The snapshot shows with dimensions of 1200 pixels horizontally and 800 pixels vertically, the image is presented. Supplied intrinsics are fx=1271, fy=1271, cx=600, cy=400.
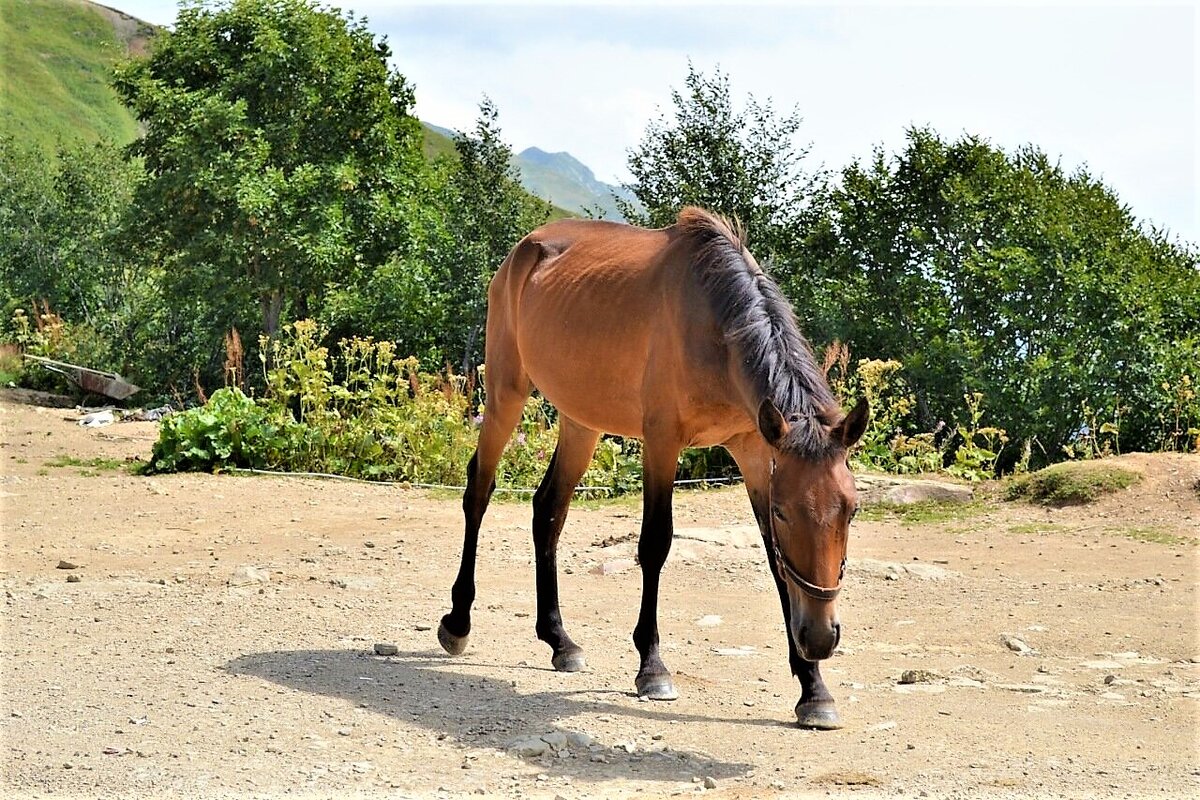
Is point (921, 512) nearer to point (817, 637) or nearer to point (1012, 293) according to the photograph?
point (1012, 293)

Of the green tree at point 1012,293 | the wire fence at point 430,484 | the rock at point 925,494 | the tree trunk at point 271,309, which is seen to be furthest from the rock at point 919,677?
the tree trunk at point 271,309

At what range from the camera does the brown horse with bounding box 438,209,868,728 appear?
431 cm

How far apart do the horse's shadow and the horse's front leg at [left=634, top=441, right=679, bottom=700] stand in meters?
0.22

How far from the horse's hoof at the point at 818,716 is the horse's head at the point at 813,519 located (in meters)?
0.55

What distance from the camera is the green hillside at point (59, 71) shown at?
68.6 meters

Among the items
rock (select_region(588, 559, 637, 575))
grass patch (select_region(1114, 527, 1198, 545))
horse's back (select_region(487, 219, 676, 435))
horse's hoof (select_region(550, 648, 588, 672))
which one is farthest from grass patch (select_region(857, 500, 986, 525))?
horse's hoof (select_region(550, 648, 588, 672))

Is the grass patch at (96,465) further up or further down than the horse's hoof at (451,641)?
further down

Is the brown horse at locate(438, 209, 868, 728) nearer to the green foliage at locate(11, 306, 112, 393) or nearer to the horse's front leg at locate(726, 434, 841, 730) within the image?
the horse's front leg at locate(726, 434, 841, 730)

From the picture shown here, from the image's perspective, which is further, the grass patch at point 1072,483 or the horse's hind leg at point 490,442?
the grass patch at point 1072,483

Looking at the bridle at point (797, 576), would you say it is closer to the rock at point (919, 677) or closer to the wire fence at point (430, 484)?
the rock at point (919, 677)

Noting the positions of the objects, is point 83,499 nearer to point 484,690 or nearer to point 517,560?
point 517,560

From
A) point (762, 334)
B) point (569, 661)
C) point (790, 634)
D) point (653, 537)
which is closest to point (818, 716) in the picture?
point (790, 634)

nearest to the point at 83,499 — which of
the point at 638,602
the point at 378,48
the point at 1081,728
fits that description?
the point at 638,602

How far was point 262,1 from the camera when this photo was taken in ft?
63.6
